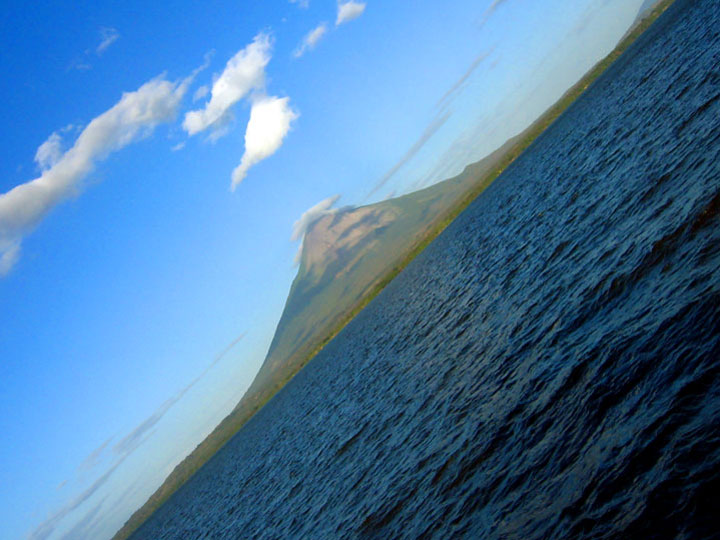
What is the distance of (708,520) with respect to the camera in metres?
13.8

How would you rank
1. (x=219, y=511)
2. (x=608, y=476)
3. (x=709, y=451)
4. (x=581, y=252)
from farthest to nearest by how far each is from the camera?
(x=219, y=511) < (x=581, y=252) < (x=608, y=476) < (x=709, y=451)

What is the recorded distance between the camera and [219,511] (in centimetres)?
9888

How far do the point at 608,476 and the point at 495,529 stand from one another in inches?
206

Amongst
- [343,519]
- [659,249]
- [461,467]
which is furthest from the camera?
[343,519]

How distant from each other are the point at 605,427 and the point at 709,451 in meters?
5.24

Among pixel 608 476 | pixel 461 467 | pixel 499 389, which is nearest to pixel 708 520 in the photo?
pixel 608 476

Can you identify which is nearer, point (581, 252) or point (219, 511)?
point (581, 252)

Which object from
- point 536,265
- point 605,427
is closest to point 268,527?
point 536,265

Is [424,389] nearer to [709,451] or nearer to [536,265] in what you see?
[536,265]

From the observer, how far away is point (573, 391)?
82.8 feet

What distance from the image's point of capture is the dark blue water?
17.6 metres

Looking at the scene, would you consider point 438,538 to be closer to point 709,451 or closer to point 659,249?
point 709,451

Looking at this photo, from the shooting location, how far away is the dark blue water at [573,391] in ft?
57.8

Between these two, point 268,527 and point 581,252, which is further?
point 268,527
